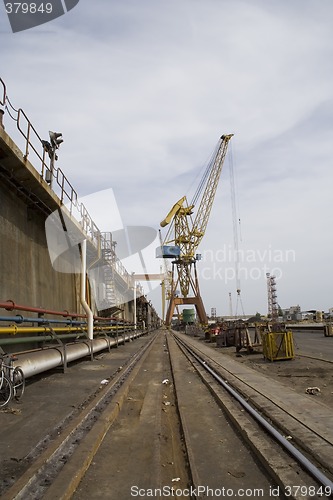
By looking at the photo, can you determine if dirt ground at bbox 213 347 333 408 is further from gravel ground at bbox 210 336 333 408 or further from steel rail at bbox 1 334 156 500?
steel rail at bbox 1 334 156 500

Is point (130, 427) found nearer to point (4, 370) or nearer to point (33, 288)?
point (4, 370)

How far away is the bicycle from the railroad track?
120 centimetres

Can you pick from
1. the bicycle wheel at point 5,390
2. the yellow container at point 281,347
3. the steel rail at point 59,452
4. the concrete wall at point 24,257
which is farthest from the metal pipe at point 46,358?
the yellow container at point 281,347

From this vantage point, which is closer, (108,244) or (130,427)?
(130,427)

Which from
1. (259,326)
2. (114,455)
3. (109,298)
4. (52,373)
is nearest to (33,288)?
(52,373)

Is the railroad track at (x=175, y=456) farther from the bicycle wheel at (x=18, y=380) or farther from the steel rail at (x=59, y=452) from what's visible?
the bicycle wheel at (x=18, y=380)

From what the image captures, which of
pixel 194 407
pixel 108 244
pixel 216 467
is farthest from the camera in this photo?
pixel 108 244

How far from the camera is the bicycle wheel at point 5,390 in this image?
5552 mm

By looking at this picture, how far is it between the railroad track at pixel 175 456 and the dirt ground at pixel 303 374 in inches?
65.8

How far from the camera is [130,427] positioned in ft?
18.1

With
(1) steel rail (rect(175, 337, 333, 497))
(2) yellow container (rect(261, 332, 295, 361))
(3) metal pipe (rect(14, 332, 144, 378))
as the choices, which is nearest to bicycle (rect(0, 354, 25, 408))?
(3) metal pipe (rect(14, 332, 144, 378))

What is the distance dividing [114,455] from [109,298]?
19.9 metres

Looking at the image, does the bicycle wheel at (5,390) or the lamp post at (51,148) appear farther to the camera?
the lamp post at (51,148)

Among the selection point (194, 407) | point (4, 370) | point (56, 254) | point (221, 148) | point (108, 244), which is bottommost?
point (194, 407)
